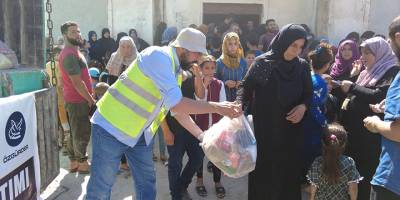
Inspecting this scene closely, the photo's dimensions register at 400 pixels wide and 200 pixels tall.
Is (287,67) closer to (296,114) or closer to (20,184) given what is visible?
(296,114)

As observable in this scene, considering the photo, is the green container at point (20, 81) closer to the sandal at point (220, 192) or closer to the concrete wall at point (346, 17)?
the sandal at point (220, 192)

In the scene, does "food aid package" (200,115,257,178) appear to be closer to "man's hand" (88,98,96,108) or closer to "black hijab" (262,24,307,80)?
"black hijab" (262,24,307,80)

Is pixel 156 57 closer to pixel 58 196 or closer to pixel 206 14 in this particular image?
pixel 58 196

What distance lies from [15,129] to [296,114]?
225 centimetres

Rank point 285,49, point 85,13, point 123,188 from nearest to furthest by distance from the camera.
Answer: point 285,49, point 123,188, point 85,13

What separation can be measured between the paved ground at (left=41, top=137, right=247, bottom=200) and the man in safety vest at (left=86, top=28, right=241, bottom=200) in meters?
1.41

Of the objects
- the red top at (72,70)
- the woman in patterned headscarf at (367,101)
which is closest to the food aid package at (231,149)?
the woman in patterned headscarf at (367,101)

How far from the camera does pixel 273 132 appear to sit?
3496 mm

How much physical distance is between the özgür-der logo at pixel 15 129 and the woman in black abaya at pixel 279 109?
1.81 metres

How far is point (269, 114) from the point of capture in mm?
3484

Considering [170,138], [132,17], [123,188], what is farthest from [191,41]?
[132,17]

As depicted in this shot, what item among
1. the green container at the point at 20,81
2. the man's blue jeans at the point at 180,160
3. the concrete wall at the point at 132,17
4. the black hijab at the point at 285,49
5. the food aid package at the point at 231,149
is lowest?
the man's blue jeans at the point at 180,160

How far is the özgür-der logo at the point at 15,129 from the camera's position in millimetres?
2857

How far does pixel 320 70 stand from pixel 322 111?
16.1 inches
